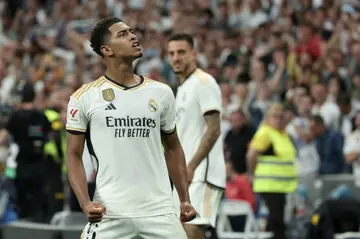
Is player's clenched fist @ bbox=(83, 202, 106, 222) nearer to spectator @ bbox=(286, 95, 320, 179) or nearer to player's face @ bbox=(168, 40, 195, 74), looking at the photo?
player's face @ bbox=(168, 40, 195, 74)

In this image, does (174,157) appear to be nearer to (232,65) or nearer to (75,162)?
(75,162)

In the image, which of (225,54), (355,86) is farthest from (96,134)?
(225,54)

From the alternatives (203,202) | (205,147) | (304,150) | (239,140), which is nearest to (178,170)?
(205,147)

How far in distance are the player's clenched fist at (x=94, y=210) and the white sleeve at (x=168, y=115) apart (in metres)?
0.75

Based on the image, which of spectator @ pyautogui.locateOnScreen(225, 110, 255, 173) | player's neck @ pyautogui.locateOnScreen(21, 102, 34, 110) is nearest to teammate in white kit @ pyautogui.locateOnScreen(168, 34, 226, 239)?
player's neck @ pyautogui.locateOnScreen(21, 102, 34, 110)

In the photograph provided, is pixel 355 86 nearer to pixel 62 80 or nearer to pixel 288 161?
pixel 288 161

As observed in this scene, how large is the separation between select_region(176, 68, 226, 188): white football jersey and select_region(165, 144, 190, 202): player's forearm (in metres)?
2.04

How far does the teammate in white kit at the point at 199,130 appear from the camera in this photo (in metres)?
9.27

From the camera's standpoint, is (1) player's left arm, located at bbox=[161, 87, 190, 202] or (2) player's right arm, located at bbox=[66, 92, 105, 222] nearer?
(2) player's right arm, located at bbox=[66, 92, 105, 222]

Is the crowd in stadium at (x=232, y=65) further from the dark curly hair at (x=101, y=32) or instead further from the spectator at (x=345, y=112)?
the dark curly hair at (x=101, y=32)

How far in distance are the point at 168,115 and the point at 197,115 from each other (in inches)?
87.3

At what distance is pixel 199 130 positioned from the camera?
9.34 metres

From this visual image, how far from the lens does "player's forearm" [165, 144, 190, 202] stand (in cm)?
718

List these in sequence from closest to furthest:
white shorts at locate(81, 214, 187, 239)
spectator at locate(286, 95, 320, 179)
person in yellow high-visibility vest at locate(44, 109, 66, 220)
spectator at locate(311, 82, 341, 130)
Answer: white shorts at locate(81, 214, 187, 239), person in yellow high-visibility vest at locate(44, 109, 66, 220), spectator at locate(286, 95, 320, 179), spectator at locate(311, 82, 341, 130)
